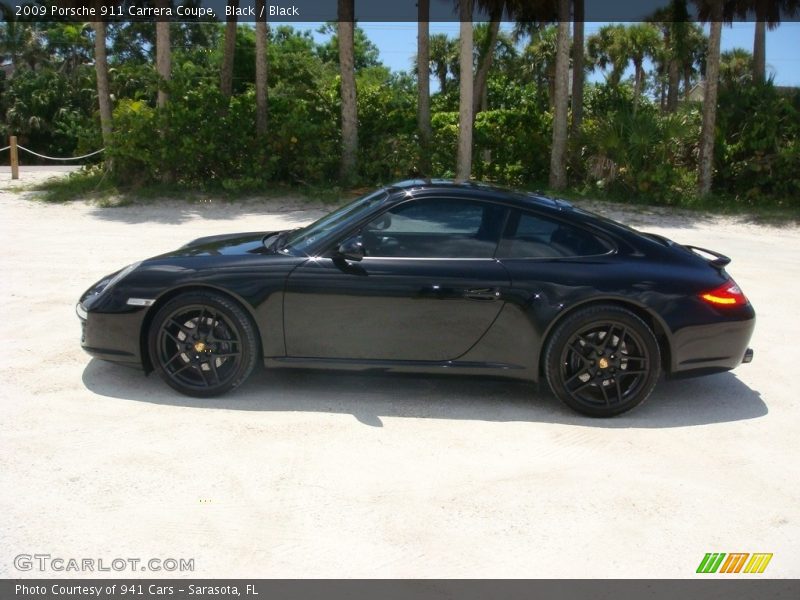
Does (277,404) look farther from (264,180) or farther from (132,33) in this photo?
(132,33)

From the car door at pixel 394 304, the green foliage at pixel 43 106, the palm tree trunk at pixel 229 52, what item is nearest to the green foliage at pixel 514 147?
the palm tree trunk at pixel 229 52

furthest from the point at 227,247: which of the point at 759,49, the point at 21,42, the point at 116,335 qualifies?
the point at 21,42

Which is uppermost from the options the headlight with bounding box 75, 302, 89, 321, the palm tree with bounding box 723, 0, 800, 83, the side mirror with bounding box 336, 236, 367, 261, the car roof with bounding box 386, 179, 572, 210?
the palm tree with bounding box 723, 0, 800, 83

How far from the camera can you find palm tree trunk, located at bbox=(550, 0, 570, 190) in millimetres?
16484

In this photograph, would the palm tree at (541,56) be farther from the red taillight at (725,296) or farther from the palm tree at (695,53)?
the red taillight at (725,296)

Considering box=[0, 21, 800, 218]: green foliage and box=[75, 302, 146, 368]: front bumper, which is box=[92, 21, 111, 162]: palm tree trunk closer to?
box=[0, 21, 800, 218]: green foliage

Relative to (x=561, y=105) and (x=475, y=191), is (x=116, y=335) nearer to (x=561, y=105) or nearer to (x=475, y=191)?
(x=475, y=191)

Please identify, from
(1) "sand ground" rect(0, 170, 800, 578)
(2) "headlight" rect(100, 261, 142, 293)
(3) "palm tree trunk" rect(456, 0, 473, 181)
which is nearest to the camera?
(1) "sand ground" rect(0, 170, 800, 578)

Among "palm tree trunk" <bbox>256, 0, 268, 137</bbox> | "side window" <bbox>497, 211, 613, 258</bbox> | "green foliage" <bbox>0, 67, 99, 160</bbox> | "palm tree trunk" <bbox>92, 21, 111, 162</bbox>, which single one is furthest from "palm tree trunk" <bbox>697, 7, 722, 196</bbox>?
"green foliage" <bbox>0, 67, 99, 160</bbox>

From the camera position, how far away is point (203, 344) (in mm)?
5102

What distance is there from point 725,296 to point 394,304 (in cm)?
204

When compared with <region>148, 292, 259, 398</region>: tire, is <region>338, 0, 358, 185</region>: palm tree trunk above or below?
above

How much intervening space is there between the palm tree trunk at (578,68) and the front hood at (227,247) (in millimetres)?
13158

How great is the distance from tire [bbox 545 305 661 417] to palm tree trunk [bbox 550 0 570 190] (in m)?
12.3
